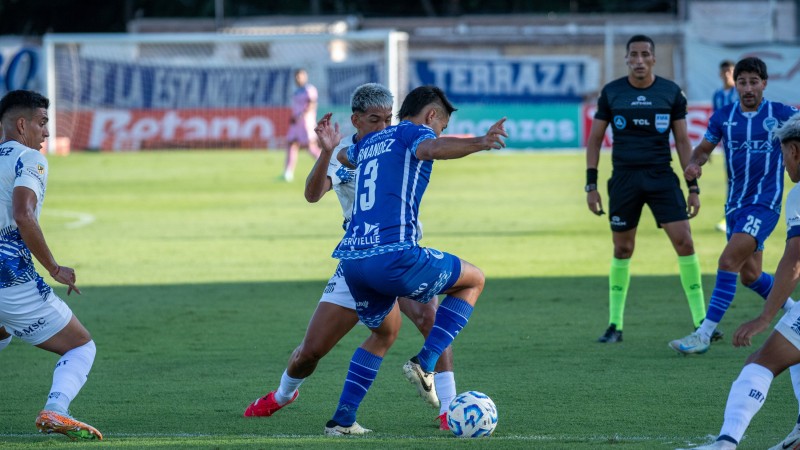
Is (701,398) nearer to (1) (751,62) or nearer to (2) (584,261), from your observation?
(1) (751,62)

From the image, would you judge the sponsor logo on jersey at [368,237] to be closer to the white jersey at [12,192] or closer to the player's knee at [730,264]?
the white jersey at [12,192]

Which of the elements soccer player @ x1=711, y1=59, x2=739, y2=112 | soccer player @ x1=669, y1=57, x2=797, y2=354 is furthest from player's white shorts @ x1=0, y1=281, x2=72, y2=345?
soccer player @ x1=711, y1=59, x2=739, y2=112

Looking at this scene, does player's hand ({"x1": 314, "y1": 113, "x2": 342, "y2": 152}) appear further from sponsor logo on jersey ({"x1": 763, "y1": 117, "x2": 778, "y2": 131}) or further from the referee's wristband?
sponsor logo on jersey ({"x1": 763, "y1": 117, "x2": 778, "y2": 131})

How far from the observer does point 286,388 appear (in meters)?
6.95

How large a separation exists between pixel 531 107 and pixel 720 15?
1794 centimetres

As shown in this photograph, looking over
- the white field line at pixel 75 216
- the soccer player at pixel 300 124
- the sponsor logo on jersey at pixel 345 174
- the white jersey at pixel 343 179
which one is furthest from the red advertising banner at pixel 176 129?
the sponsor logo on jersey at pixel 345 174

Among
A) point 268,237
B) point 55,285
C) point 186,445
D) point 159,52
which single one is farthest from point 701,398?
point 159,52

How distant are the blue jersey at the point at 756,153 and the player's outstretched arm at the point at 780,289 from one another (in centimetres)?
337

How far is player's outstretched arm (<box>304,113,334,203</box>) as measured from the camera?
22.1 ft

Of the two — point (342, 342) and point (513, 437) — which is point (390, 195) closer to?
point (513, 437)

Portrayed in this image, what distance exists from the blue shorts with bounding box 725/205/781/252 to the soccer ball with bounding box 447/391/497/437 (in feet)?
11.0

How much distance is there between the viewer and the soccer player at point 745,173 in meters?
8.81

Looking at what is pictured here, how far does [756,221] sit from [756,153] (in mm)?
538

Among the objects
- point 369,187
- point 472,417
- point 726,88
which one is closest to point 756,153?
point 472,417
